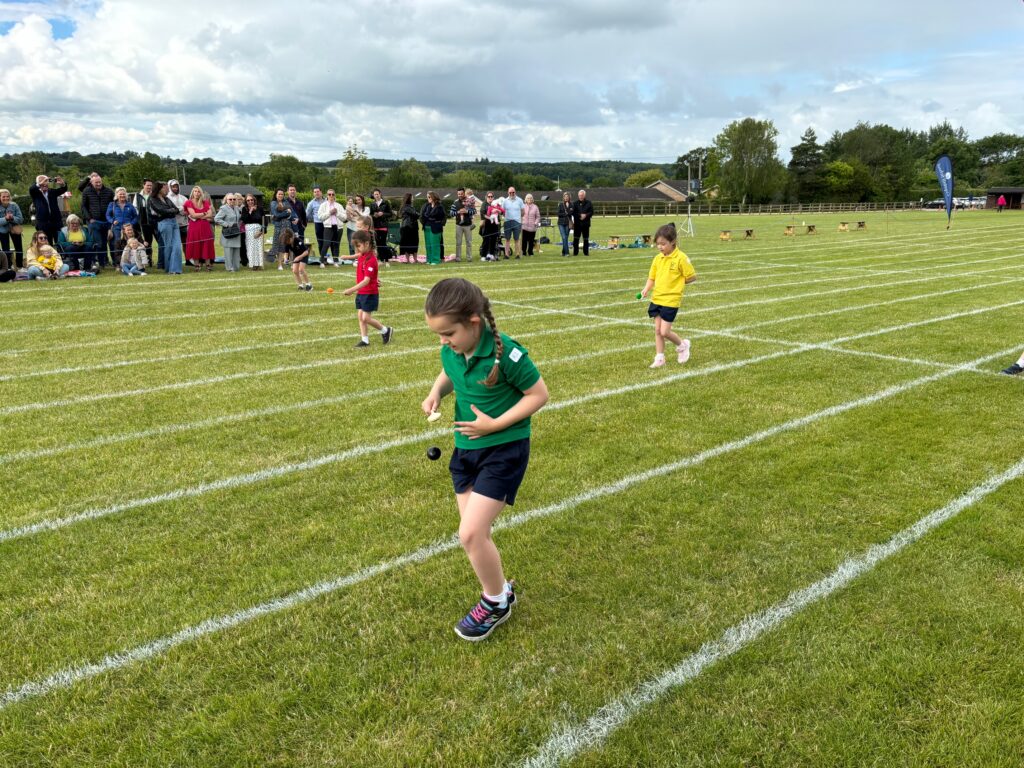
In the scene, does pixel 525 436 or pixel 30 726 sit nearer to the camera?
pixel 30 726

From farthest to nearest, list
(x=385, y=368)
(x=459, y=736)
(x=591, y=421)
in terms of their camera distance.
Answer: (x=385, y=368) < (x=591, y=421) < (x=459, y=736)

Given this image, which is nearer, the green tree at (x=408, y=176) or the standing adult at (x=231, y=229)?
the standing adult at (x=231, y=229)

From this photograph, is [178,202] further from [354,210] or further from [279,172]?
[279,172]

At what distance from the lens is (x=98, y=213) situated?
56.8ft

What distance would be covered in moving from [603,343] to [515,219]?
1349cm

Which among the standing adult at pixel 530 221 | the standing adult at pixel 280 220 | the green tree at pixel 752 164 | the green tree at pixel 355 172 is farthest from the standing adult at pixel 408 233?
the green tree at pixel 752 164

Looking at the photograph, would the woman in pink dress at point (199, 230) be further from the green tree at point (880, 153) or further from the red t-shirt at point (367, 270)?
the green tree at point (880, 153)

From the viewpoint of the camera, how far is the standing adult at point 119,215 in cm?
1723

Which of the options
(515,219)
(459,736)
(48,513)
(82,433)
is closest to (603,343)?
(82,433)

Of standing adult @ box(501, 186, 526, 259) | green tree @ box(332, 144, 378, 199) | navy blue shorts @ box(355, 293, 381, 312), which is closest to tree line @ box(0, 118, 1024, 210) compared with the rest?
green tree @ box(332, 144, 378, 199)

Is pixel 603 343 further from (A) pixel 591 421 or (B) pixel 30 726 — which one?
(B) pixel 30 726

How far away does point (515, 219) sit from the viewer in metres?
22.6

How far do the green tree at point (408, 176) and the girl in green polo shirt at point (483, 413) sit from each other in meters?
132

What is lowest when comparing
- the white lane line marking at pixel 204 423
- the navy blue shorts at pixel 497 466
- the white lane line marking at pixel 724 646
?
the white lane line marking at pixel 724 646
